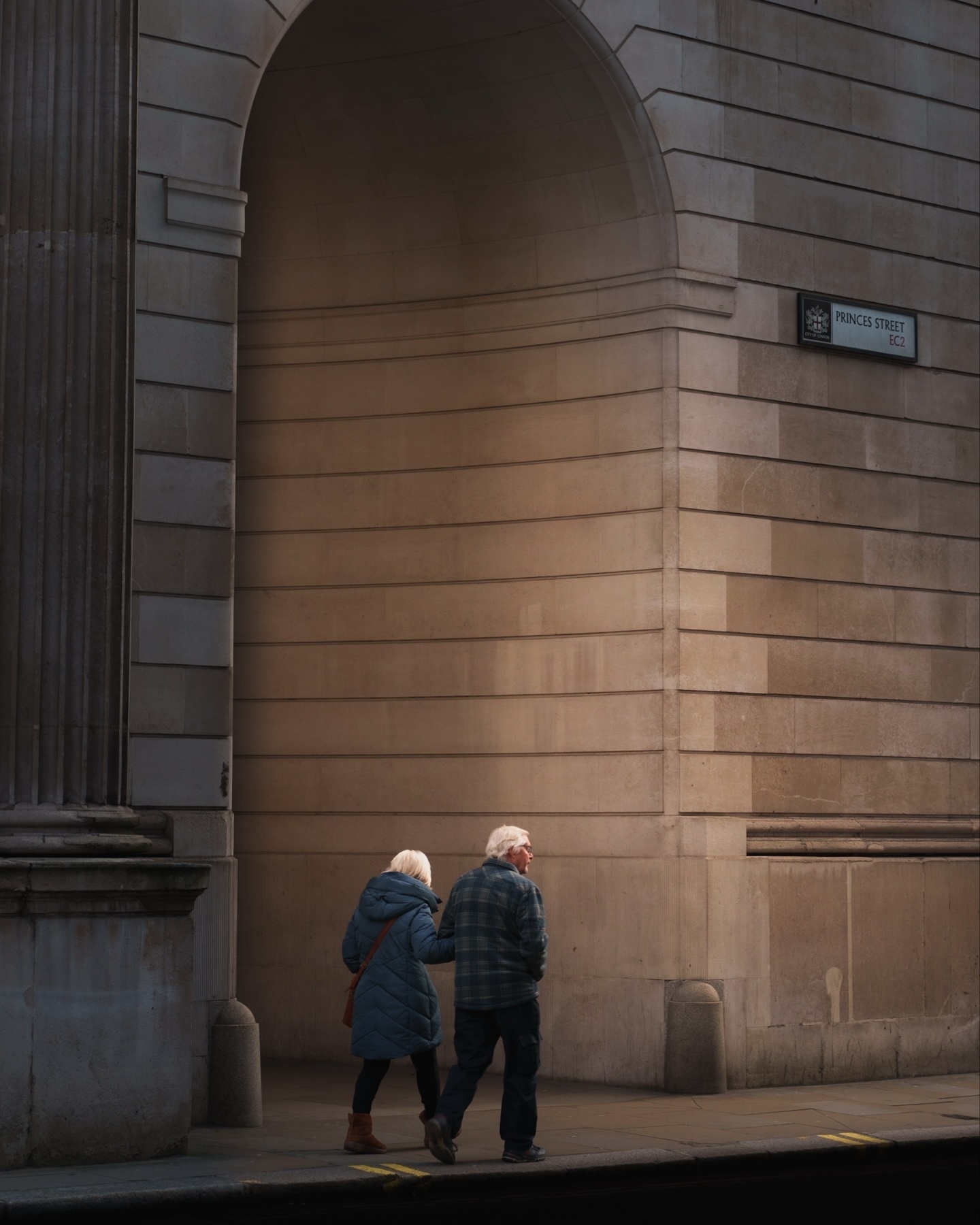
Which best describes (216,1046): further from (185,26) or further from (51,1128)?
(185,26)

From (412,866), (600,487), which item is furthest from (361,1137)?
(600,487)

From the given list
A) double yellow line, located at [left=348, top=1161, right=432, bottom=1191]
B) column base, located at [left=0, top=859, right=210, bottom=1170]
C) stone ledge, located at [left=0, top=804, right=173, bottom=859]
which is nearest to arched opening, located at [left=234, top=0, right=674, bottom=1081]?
double yellow line, located at [left=348, top=1161, right=432, bottom=1191]

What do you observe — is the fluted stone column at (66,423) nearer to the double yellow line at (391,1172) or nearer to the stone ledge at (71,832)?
the stone ledge at (71,832)

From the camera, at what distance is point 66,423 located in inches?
500

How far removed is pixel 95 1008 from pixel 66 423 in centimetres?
371

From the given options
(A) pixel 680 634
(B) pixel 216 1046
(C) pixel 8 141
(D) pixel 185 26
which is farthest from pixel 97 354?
(A) pixel 680 634

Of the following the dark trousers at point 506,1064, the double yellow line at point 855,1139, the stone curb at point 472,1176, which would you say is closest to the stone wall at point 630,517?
the double yellow line at point 855,1139

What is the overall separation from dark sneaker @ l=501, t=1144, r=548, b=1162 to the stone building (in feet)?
12.3

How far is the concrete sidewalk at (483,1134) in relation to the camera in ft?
35.2

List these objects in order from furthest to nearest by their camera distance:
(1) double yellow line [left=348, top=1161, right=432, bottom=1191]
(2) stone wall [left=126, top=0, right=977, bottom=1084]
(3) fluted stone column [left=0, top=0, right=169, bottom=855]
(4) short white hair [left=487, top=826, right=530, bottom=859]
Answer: (2) stone wall [left=126, top=0, right=977, bottom=1084] < (3) fluted stone column [left=0, top=0, right=169, bottom=855] < (4) short white hair [left=487, top=826, right=530, bottom=859] < (1) double yellow line [left=348, top=1161, right=432, bottom=1191]

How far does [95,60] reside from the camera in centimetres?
1315

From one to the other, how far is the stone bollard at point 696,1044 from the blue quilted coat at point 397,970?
→ 3926mm

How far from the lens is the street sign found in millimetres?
17406

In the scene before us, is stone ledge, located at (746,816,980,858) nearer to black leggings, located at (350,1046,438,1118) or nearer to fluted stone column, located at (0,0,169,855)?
black leggings, located at (350,1046,438,1118)
